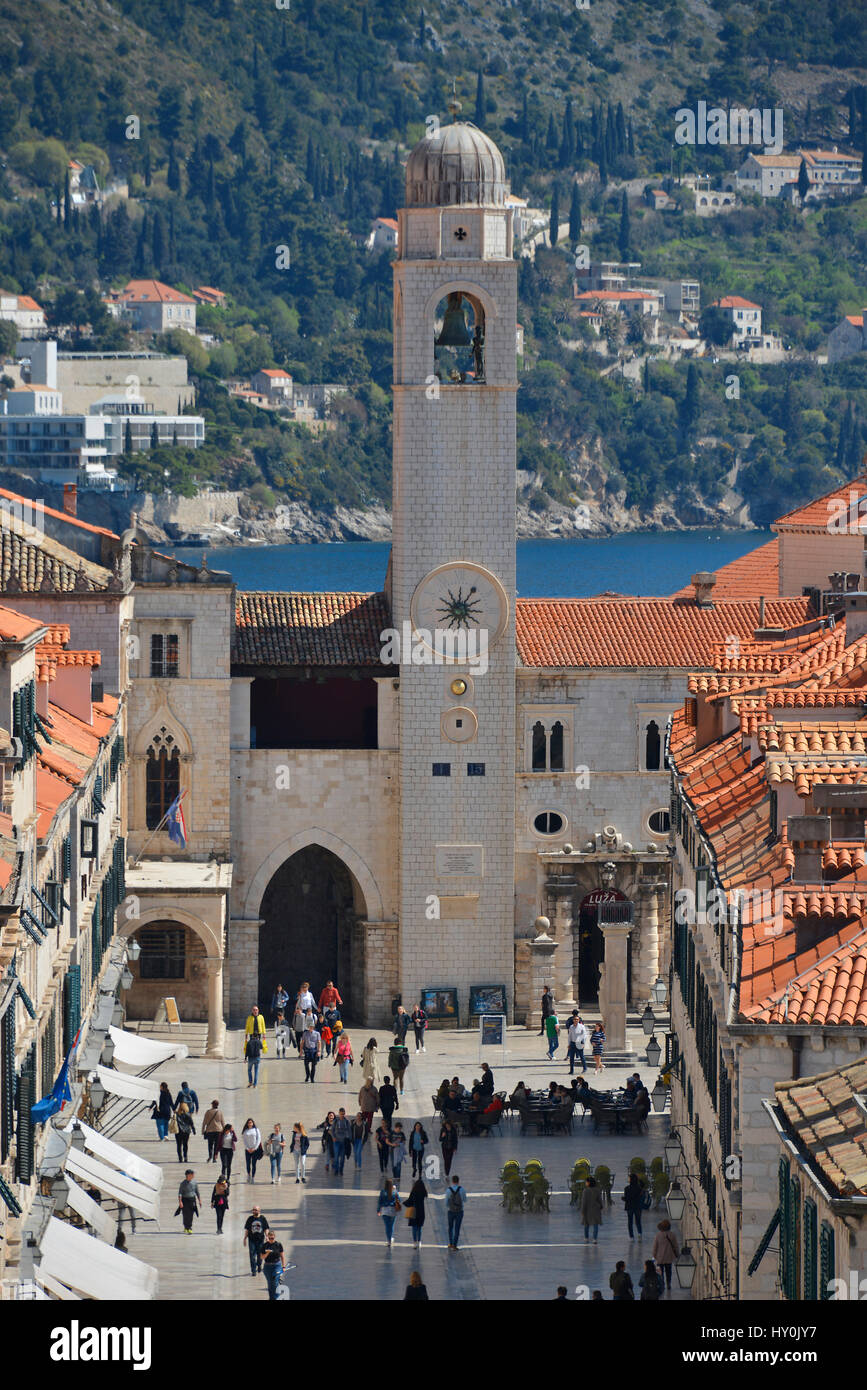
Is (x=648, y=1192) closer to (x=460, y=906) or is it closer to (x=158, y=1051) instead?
(x=158, y=1051)

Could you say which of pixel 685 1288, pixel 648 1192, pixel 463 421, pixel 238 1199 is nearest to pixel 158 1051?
pixel 238 1199

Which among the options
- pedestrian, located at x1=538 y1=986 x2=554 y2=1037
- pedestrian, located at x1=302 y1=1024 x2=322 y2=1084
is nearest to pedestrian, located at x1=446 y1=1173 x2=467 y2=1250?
→ pedestrian, located at x1=302 y1=1024 x2=322 y2=1084

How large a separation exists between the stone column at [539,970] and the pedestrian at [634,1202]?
21549 mm

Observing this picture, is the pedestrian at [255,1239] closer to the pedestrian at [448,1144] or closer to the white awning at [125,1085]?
the white awning at [125,1085]

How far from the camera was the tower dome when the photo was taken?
69.4 meters

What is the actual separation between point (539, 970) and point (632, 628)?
8674 mm

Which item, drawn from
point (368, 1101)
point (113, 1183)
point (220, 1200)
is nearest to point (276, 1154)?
point (368, 1101)

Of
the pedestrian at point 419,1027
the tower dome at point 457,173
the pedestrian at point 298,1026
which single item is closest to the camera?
the pedestrian at point 298,1026

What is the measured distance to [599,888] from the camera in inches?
2803

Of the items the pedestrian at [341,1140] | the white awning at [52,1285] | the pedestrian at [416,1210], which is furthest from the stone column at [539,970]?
the white awning at [52,1285]

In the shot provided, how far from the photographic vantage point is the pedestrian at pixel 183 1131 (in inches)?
2108

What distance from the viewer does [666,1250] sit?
140ft

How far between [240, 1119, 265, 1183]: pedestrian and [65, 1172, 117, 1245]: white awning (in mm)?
8416
